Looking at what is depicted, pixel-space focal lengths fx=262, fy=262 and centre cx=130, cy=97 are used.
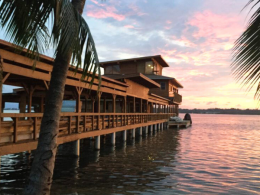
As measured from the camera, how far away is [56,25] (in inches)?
166

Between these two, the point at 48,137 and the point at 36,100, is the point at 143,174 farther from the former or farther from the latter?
the point at 36,100

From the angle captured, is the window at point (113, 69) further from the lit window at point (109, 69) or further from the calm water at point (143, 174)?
the calm water at point (143, 174)

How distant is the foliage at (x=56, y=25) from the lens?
4.23 m

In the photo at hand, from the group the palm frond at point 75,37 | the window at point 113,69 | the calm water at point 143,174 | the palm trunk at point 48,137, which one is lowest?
the calm water at point 143,174

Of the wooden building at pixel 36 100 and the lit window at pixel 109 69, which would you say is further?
the lit window at pixel 109 69

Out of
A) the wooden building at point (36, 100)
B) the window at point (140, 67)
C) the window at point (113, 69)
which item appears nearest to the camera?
the wooden building at point (36, 100)

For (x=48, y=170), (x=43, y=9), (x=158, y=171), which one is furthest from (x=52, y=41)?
(x=158, y=171)

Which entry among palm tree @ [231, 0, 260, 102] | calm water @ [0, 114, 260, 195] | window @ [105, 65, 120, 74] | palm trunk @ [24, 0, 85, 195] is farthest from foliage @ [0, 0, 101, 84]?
window @ [105, 65, 120, 74]

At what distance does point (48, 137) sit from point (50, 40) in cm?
211

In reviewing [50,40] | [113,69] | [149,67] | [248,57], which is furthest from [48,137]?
[149,67]

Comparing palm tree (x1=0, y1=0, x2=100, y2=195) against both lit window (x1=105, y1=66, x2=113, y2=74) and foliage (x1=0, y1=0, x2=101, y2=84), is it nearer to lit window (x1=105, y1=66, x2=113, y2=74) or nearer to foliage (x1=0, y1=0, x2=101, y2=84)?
foliage (x1=0, y1=0, x2=101, y2=84)

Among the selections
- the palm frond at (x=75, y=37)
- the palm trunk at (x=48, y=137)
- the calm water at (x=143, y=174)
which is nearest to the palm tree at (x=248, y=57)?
the palm frond at (x=75, y=37)

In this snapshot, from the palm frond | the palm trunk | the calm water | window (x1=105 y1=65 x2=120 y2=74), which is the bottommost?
the calm water

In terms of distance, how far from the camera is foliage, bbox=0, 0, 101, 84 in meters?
4.23
